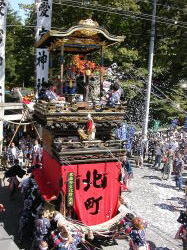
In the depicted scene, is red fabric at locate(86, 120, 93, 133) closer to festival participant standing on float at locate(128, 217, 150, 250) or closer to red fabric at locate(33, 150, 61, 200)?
red fabric at locate(33, 150, 61, 200)

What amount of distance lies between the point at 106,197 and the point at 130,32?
1862 centimetres

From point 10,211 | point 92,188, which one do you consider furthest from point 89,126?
point 10,211

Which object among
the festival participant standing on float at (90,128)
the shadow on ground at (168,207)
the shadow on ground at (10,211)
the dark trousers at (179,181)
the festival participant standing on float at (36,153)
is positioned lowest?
the shadow on ground at (10,211)

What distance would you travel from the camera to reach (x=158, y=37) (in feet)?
91.5

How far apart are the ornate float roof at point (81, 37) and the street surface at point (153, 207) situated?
6.22 m

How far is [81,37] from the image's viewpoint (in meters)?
12.9

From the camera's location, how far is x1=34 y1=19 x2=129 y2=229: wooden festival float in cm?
1135

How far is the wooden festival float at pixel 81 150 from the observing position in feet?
37.2

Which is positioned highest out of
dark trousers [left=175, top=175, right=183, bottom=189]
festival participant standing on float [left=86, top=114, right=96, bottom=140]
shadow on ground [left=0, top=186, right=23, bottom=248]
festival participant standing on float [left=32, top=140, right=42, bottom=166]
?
festival participant standing on float [left=86, top=114, right=96, bottom=140]

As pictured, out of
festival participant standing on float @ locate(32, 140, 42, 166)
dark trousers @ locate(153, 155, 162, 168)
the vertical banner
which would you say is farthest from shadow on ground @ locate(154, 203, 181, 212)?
the vertical banner

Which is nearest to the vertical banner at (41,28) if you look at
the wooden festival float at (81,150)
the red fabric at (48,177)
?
the wooden festival float at (81,150)

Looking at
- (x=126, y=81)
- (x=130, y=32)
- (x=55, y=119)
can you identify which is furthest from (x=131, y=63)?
(x=55, y=119)

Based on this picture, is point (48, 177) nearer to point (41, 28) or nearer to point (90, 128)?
point (90, 128)

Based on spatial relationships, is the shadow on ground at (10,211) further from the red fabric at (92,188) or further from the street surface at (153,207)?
the red fabric at (92,188)
